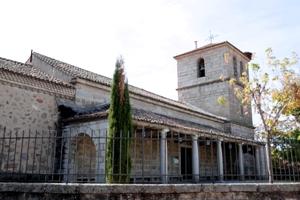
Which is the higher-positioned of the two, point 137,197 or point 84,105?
point 84,105

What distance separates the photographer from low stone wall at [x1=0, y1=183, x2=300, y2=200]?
4434 millimetres

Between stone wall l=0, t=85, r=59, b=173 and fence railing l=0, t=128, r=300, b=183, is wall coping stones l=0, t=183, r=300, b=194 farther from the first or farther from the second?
stone wall l=0, t=85, r=59, b=173

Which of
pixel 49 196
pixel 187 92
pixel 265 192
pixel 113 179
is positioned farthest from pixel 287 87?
pixel 187 92

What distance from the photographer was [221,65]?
2242 cm

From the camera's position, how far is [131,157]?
1116 cm

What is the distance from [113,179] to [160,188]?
1.96 meters

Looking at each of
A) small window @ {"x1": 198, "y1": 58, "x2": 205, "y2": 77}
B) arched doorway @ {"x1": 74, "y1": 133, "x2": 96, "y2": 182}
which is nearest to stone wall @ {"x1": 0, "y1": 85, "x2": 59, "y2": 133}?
arched doorway @ {"x1": 74, "y1": 133, "x2": 96, "y2": 182}

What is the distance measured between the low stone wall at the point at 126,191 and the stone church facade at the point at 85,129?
70 centimetres

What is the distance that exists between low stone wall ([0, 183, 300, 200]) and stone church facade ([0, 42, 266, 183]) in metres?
0.70

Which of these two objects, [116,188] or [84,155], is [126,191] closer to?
[116,188]

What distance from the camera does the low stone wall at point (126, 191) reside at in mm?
4434

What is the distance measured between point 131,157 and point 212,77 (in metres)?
13.4

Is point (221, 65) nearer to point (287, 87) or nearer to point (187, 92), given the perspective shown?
point (187, 92)

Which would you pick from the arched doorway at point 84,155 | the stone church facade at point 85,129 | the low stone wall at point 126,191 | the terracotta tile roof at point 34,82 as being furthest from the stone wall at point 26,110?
the low stone wall at point 126,191
